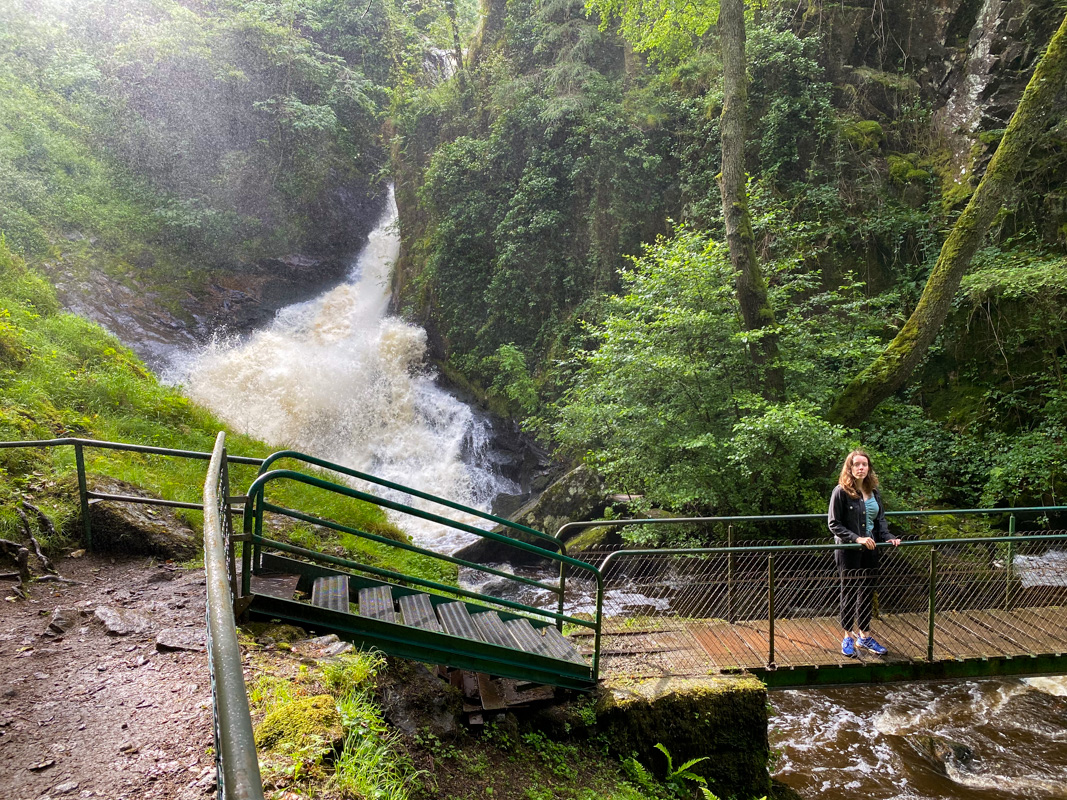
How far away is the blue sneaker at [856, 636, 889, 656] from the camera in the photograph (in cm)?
567

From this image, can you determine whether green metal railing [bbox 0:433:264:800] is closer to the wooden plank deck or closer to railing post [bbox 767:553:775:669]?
the wooden plank deck

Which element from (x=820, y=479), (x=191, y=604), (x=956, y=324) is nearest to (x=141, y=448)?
(x=191, y=604)

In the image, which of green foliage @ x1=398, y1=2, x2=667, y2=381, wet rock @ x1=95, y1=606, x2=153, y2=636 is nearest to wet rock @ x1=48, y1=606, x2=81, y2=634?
wet rock @ x1=95, y1=606, x2=153, y2=636

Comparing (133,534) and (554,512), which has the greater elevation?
(133,534)

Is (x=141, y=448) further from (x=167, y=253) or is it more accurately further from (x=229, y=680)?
(x=167, y=253)

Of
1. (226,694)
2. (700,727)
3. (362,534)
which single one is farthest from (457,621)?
(226,694)

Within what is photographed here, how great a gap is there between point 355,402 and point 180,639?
45.7ft

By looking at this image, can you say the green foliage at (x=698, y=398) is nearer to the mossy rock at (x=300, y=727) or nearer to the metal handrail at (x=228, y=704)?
the mossy rock at (x=300, y=727)

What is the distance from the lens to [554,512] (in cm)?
1216

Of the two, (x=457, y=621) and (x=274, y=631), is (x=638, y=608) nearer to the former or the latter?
(x=457, y=621)

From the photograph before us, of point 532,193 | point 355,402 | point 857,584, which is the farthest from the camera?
point 355,402

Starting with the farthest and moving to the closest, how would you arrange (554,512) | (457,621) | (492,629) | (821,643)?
(554,512), (821,643), (492,629), (457,621)

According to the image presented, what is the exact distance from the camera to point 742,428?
8.23 metres

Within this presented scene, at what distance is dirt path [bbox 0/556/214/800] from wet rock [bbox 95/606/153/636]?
0.04 feet
